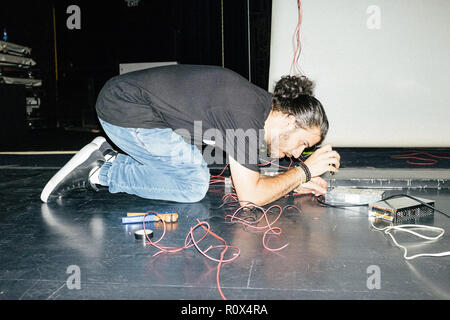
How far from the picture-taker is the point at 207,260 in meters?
1.14

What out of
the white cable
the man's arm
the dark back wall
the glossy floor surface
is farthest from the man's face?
the dark back wall

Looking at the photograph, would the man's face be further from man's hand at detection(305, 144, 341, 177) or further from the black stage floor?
the black stage floor

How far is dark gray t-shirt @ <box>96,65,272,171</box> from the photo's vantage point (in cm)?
130

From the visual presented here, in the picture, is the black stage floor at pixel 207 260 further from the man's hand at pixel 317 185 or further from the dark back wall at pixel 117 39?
the dark back wall at pixel 117 39

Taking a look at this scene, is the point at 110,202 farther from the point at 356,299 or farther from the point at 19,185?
the point at 356,299

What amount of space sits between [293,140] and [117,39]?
410cm

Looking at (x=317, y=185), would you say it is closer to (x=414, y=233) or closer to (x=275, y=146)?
(x=275, y=146)

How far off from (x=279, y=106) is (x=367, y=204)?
0.74 m

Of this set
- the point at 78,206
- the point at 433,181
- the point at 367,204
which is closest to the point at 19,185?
the point at 78,206

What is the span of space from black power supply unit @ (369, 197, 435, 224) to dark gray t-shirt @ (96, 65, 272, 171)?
0.61 metres

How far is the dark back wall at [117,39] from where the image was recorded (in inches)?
157

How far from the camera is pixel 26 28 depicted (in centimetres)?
500

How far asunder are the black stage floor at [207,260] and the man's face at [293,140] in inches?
12.5

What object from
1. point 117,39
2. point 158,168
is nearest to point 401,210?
point 158,168
